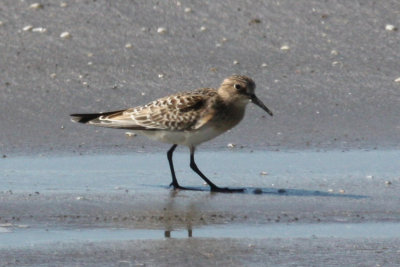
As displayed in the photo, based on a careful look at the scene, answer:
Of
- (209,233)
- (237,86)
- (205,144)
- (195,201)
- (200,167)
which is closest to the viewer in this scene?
(209,233)

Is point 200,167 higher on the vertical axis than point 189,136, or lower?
lower

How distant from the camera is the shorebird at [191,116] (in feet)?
32.3

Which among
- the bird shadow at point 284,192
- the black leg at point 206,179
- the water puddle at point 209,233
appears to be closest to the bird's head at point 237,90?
the black leg at point 206,179

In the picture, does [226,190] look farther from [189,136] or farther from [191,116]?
[191,116]

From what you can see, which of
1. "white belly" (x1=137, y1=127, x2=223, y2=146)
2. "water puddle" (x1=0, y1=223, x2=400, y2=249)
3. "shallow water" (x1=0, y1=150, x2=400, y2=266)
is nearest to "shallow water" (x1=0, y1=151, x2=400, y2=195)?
"shallow water" (x1=0, y1=150, x2=400, y2=266)

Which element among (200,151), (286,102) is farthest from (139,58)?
(200,151)

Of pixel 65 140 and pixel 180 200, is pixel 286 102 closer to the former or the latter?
pixel 65 140

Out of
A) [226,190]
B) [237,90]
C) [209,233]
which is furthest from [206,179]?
[209,233]

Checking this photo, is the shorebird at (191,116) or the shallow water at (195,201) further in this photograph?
the shorebird at (191,116)

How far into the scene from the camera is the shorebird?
984 cm

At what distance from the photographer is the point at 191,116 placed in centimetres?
985

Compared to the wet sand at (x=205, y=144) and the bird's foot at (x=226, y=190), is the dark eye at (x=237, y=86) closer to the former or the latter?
the wet sand at (x=205, y=144)

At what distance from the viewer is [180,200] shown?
905 cm

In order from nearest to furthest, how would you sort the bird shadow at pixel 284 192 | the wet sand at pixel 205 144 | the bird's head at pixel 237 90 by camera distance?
1. the wet sand at pixel 205 144
2. the bird shadow at pixel 284 192
3. the bird's head at pixel 237 90
